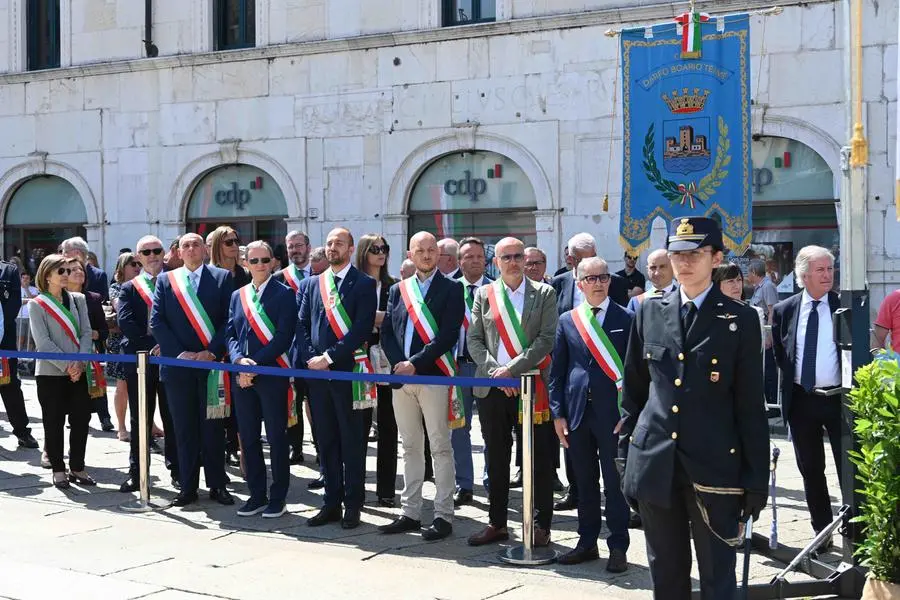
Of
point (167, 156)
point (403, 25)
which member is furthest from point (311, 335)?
point (167, 156)

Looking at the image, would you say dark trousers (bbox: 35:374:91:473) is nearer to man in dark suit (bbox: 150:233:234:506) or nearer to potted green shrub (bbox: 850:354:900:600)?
man in dark suit (bbox: 150:233:234:506)

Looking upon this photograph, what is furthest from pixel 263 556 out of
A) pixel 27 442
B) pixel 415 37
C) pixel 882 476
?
pixel 415 37

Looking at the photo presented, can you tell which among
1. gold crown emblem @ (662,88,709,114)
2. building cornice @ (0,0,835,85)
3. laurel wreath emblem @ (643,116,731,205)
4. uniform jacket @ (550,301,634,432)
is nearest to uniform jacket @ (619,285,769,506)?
uniform jacket @ (550,301,634,432)

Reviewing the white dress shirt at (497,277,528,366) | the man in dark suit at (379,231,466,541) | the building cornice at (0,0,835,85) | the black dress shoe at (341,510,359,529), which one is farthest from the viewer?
the building cornice at (0,0,835,85)

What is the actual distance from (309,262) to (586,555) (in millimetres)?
4540

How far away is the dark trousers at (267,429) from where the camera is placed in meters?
8.66

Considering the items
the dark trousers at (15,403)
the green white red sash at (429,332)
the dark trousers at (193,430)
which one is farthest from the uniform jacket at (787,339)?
the dark trousers at (15,403)

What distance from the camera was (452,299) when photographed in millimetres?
8180

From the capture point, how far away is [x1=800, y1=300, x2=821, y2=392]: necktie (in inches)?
294

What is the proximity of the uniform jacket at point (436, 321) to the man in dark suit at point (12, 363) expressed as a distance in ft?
15.8

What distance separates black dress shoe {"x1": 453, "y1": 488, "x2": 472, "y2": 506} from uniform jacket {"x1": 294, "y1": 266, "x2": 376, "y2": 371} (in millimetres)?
1431

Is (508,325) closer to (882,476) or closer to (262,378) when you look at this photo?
(262,378)

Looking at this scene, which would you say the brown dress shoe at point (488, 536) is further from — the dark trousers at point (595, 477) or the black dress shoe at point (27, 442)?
the black dress shoe at point (27, 442)

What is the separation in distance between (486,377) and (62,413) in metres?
3.97
